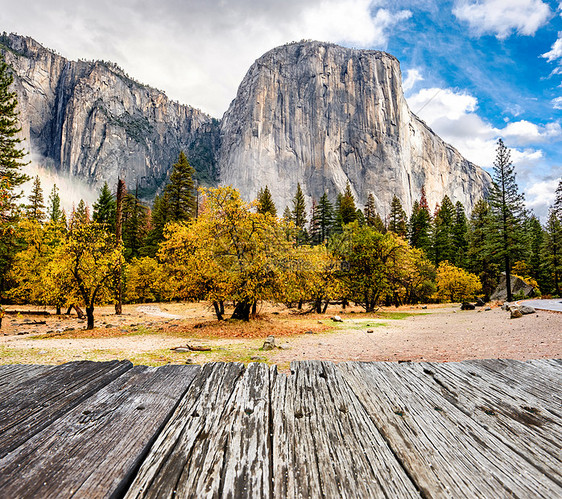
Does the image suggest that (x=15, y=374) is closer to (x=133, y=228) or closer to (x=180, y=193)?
(x=180, y=193)

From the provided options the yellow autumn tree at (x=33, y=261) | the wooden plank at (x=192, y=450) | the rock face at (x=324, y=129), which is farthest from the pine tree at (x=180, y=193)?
the rock face at (x=324, y=129)

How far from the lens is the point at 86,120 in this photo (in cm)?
11262

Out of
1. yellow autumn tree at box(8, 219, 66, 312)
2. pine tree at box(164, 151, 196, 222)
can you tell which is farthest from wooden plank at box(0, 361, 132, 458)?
pine tree at box(164, 151, 196, 222)

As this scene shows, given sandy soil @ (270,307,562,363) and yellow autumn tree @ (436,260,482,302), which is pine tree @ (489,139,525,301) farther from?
sandy soil @ (270,307,562,363)

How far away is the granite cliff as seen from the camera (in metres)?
102

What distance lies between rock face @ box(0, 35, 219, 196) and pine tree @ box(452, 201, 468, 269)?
3954 inches

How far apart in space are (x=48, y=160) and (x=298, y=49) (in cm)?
10668

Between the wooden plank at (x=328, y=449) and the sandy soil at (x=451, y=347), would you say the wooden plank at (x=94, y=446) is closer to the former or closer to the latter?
the wooden plank at (x=328, y=449)

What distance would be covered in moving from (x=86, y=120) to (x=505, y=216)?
137847mm

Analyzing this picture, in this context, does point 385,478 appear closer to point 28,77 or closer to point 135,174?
point 135,174

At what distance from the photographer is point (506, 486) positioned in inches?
37.0

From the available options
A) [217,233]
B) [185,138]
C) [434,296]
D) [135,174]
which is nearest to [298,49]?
[185,138]

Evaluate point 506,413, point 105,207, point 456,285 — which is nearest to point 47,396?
point 506,413

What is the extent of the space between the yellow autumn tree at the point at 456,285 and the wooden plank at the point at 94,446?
39142mm
